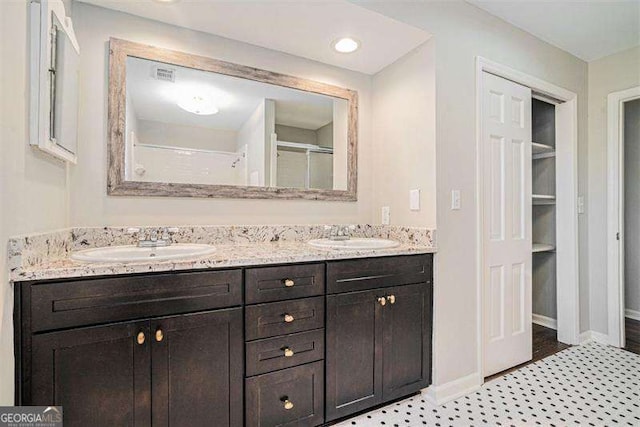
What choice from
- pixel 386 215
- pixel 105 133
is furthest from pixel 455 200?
pixel 105 133

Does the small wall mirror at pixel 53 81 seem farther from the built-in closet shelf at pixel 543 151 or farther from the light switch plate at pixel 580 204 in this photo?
the light switch plate at pixel 580 204

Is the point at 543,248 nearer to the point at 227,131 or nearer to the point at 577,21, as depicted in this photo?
the point at 577,21

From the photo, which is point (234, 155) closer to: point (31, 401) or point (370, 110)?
point (370, 110)

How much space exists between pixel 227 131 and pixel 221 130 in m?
0.04

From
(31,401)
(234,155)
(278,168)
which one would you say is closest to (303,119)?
(278,168)

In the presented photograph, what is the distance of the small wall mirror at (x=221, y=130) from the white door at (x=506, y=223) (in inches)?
36.8

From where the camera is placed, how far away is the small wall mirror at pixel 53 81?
3.51 feet

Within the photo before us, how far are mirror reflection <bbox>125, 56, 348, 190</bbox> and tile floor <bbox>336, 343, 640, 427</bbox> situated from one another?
1452 mm

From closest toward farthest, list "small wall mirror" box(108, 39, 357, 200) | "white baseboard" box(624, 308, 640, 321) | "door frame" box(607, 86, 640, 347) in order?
"small wall mirror" box(108, 39, 357, 200)
"door frame" box(607, 86, 640, 347)
"white baseboard" box(624, 308, 640, 321)

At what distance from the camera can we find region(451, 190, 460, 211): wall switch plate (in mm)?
1854

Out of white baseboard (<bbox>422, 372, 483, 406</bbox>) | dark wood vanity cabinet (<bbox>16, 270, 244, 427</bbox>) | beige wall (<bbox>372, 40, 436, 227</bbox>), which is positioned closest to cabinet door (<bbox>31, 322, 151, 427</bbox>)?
dark wood vanity cabinet (<bbox>16, 270, 244, 427</bbox>)

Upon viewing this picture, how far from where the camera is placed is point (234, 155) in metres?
1.88

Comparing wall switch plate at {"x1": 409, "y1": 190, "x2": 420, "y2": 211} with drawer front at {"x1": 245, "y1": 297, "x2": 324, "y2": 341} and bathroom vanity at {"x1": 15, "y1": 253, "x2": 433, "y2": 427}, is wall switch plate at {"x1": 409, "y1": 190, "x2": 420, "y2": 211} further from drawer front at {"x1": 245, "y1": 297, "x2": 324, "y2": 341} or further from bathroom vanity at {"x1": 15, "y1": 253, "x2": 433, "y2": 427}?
drawer front at {"x1": 245, "y1": 297, "x2": 324, "y2": 341}

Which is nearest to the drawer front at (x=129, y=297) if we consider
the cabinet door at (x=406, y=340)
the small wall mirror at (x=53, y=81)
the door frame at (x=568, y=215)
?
the small wall mirror at (x=53, y=81)
